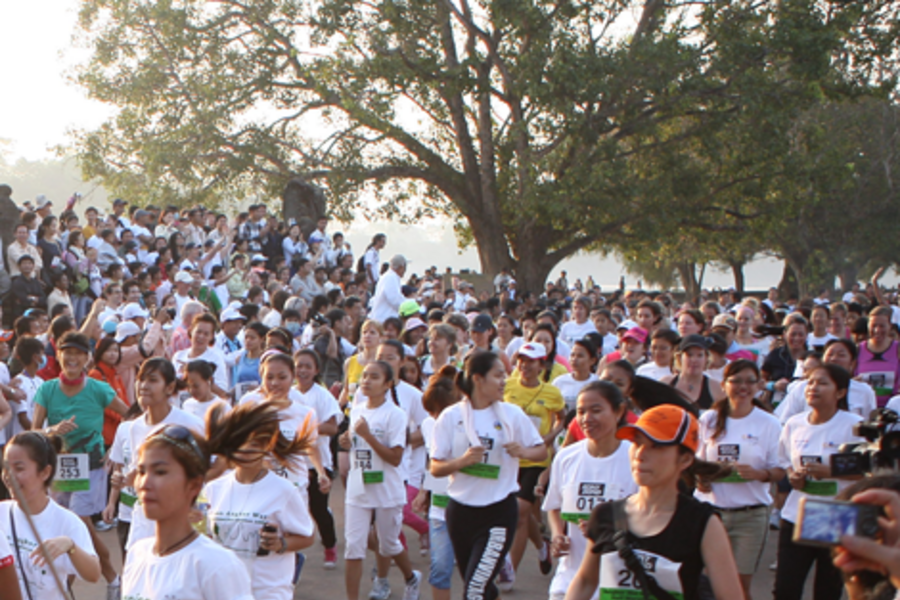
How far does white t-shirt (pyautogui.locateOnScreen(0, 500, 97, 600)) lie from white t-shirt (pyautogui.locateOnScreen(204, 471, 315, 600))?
0.57 metres

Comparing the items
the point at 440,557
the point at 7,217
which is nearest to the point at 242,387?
the point at 440,557

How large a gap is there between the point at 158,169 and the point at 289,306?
533 inches

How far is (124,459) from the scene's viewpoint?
5.90m

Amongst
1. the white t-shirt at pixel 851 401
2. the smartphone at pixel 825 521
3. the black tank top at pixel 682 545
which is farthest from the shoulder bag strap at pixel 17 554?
the white t-shirt at pixel 851 401

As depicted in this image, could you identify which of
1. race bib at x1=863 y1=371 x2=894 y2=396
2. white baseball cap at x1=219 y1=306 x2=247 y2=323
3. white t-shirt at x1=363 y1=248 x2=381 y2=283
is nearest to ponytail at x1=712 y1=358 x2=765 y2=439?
race bib at x1=863 y1=371 x2=894 y2=396

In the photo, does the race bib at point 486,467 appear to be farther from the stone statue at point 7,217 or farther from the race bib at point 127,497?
the stone statue at point 7,217

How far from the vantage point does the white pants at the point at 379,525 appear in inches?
254

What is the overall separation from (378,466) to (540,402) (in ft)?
4.27

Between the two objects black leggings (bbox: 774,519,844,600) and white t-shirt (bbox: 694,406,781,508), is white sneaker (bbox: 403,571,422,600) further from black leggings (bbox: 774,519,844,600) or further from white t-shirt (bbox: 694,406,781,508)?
black leggings (bbox: 774,519,844,600)

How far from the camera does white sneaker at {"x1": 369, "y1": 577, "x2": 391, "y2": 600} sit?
22.3ft

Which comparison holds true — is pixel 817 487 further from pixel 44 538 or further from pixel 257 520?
pixel 44 538

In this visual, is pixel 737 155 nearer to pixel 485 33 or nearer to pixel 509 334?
pixel 485 33

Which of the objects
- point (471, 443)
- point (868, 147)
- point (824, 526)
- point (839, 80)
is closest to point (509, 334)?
point (471, 443)

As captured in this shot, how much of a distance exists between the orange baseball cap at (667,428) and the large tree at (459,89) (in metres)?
18.5
